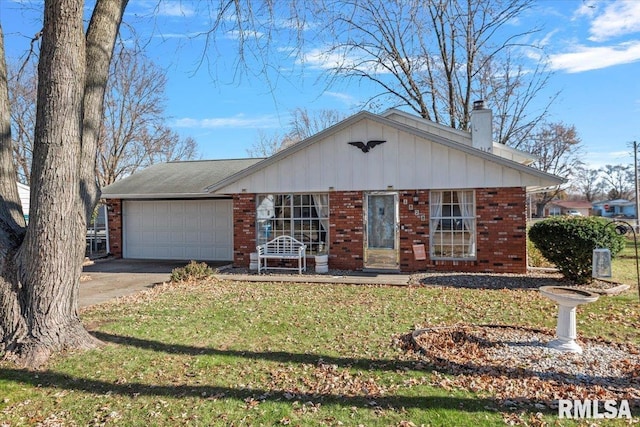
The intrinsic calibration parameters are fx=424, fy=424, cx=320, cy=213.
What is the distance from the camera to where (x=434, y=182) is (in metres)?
11.5

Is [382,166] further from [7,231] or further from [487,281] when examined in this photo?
[7,231]

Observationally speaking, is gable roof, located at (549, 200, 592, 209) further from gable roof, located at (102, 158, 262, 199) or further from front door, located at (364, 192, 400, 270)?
front door, located at (364, 192, 400, 270)

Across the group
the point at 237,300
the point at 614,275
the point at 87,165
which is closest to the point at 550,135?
the point at 614,275

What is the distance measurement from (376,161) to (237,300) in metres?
5.68

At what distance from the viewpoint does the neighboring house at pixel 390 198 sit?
11016mm

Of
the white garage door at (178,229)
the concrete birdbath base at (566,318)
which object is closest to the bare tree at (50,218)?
the concrete birdbath base at (566,318)

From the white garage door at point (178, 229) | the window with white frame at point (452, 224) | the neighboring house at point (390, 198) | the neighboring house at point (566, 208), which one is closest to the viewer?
the neighboring house at point (390, 198)

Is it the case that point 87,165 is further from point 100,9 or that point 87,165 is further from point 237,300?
point 237,300

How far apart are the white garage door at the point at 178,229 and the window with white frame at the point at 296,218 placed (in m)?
2.70

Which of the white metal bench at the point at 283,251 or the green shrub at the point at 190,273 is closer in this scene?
the green shrub at the point at 190,273

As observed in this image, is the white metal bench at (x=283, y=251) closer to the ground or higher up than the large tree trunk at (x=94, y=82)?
closer to the ground

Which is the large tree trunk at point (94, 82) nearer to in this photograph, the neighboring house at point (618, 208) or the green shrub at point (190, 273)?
the green shrub at point (190, 273)

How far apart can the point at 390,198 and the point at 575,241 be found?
184 inches

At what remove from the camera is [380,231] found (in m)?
12.2
